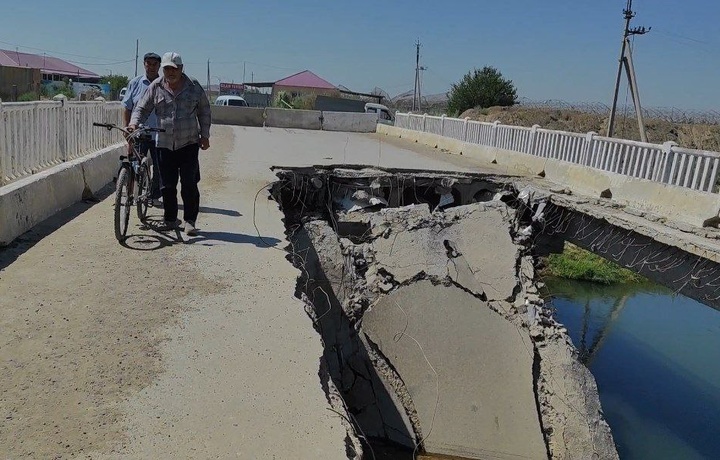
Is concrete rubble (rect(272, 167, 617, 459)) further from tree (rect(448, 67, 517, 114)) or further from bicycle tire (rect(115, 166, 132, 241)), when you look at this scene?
tree (rect(448, 67, 517, 114))

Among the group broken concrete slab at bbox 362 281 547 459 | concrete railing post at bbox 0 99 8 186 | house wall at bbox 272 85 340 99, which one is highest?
house wall at bbox 272 85 340 99

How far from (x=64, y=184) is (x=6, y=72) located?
103 ft

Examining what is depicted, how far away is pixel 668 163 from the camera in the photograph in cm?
837

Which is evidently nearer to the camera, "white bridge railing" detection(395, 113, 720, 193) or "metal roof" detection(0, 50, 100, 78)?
"white bridge railing" detection(395, 113, 720, 193)

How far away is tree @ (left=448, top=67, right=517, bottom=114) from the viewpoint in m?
40.6

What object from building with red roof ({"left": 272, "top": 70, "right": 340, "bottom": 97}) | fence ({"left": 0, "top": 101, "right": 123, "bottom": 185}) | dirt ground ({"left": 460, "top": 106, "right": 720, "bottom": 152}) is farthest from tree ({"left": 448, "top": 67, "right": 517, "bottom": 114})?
fence ({"left": 0, "top": 101, "right": 123, "bottom": 185})

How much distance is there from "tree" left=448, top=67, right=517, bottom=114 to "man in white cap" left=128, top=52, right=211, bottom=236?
120 feet

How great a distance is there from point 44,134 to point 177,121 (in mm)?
2483

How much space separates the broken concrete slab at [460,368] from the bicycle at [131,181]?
10.4 ft

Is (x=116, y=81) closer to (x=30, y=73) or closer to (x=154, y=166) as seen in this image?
(x=30, y=73)

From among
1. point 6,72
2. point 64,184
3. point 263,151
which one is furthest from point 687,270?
point 6,72

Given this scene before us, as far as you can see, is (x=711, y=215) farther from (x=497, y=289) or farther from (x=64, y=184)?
(x=64, y=184)

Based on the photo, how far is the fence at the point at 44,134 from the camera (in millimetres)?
5754

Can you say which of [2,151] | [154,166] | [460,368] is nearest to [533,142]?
[460,368]
